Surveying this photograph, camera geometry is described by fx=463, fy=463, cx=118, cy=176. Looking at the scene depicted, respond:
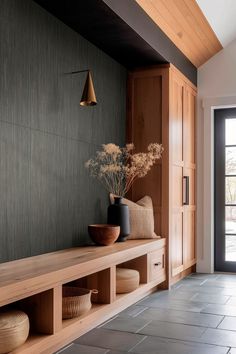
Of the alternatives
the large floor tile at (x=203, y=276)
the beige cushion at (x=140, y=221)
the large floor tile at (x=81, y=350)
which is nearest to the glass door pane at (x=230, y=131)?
the large floor tile at (x=203, y=276)

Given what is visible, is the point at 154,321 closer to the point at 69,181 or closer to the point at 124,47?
the point at 69,181

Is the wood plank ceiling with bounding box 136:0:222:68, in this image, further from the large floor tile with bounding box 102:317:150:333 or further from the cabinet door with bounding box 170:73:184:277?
the large floor tile with bounding box 102:317:150:333

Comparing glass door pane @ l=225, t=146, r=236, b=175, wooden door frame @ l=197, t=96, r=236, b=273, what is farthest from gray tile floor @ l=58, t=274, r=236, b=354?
glass door pane @ l=225, t=146, r=236, b=175

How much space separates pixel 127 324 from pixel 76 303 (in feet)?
2.00

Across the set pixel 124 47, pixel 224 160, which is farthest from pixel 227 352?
pixel 224 160

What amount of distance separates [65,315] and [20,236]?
600mm

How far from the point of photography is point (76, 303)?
2.97 m

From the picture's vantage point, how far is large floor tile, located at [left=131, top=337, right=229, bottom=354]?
112 inches

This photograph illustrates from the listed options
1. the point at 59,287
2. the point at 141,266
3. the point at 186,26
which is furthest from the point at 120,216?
the point at 186,26

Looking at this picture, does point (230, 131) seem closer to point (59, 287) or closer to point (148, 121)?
point (148, 121)

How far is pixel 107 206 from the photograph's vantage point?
4.48 meters

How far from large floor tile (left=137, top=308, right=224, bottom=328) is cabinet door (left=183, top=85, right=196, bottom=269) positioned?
1.53 m

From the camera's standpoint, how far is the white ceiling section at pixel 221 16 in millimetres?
4588

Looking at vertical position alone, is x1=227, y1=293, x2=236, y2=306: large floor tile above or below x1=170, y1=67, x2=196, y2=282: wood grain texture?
below
